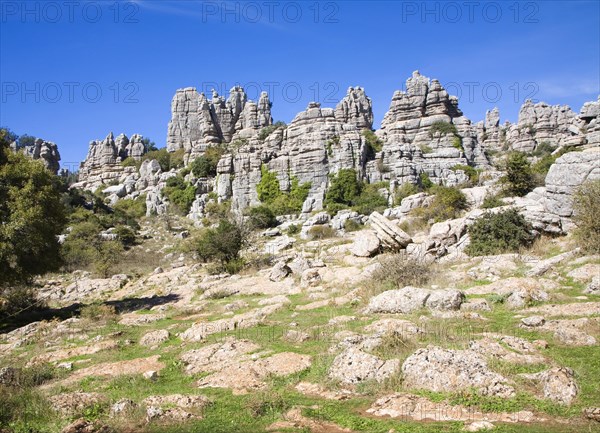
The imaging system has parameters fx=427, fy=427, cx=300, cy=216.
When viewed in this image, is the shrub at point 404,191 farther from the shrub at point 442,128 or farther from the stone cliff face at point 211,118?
the stone cliff face at point 211,118

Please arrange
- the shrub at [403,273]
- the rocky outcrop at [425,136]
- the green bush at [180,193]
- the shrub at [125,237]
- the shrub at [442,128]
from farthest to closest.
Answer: the shrub at [442,128] < the green bush at [180,193] < the rocky outcrop at [425,136] < the shrub at [125,237] < the shrub at [403,273]

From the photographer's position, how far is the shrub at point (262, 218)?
131ft

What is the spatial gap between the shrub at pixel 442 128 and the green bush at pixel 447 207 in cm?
3010

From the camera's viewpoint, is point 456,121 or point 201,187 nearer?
point 201,187

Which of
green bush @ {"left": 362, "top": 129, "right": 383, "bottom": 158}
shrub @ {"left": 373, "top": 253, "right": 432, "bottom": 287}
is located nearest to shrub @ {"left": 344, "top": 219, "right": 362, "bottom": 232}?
green bush @ {"left": 362, "top": 129, "right": 383, "bottom": 158}

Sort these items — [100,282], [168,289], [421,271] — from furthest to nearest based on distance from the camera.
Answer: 1. [100,282]
2. [168,289]
3. [421,271]

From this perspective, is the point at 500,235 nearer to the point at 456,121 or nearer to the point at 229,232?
the point at 229,232

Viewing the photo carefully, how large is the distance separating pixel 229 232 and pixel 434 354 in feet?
58.4

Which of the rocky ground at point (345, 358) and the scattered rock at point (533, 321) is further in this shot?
the scattered rock at point (533, 321)

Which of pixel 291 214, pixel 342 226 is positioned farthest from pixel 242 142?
pixel 342 226

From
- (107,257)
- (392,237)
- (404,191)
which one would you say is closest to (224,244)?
(392,237)

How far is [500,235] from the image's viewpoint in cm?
1742

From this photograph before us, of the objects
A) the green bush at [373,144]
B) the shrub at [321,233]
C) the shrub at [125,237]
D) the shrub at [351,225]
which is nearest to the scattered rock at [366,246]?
the shrub at [321,233]

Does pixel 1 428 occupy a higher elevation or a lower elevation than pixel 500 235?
lower
